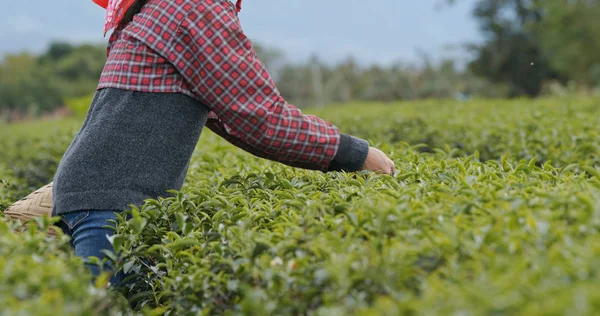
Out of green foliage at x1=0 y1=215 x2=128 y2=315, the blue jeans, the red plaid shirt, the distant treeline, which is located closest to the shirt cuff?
the red plaid shirt

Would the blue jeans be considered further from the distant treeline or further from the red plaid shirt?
the distant treeline

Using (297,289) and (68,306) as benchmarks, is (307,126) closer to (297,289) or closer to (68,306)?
(297,289)

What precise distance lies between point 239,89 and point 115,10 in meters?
0.63

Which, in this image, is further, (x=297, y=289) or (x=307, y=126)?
(x=307, y=126)

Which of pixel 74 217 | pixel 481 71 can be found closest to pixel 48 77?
pixel 481 71

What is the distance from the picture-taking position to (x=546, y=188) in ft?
7.00

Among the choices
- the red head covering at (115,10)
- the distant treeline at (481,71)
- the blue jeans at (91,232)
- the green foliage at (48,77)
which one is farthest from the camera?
the green foliage at (48,77)

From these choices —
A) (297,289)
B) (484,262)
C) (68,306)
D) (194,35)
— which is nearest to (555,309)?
(484,262)

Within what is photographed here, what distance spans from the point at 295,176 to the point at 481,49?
25.6 m

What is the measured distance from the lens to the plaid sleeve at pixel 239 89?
2.36 meters

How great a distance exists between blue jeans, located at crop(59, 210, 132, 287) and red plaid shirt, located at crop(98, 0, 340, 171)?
0.50 metres

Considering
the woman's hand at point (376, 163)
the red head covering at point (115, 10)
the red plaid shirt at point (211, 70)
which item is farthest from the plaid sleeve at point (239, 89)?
the red head covering at point (115, 10)

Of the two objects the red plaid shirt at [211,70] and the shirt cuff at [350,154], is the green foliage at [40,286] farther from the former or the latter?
the shirt cuff at [350,154]

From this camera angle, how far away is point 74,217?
2.43m
